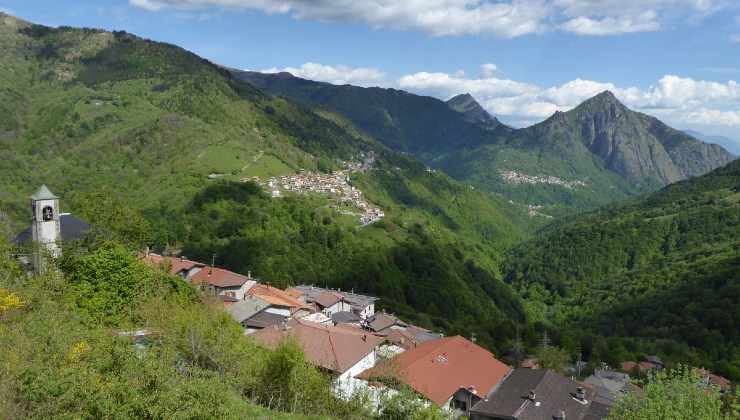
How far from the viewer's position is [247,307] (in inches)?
2343

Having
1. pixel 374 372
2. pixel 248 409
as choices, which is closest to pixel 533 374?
pixel 374 372

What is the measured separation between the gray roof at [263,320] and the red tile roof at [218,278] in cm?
1171

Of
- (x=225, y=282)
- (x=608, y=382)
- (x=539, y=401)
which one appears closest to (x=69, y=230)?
(x=225, y=282)

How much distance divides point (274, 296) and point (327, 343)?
947 inches

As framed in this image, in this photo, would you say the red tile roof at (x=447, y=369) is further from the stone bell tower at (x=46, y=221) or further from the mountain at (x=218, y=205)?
the mountain at (x=218, y=205)

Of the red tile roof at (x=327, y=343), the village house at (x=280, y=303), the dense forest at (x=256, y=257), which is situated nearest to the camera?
the dense forest at (x=256, y=257)

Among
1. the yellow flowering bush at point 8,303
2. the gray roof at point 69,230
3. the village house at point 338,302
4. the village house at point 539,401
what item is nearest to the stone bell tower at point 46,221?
the gray roof at point 69,230

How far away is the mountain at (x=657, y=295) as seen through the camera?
310ft

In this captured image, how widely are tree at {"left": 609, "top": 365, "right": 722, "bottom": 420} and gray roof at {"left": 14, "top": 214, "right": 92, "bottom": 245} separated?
44.5m

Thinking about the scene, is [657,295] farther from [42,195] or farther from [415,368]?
[42,195]

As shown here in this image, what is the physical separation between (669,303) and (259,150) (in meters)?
118

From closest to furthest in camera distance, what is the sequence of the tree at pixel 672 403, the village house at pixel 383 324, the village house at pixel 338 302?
the tree at pixel 672 403 < the village house at pixel 383 324 < the village house at pixel 338 302

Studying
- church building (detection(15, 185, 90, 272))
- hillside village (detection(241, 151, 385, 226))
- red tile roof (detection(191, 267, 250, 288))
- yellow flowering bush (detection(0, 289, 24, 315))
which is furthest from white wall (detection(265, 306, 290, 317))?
hillside village (detection(241, 151, 385, 226))

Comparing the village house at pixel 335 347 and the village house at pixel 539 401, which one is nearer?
the village house at pixel 539 401
